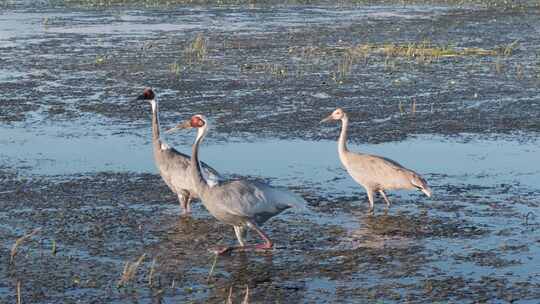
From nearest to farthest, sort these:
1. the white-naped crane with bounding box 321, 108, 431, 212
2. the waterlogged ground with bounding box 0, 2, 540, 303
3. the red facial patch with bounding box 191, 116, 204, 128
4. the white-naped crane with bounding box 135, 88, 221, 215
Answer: the waterlogged ground with bounding box 0, 2, 540, 303
the red facial patch with bounding box 191, 116, 204, 128
the white-naped crane with bounding box 135, 88, 221, 215
the white-naped crane with bounding box 321, 108, 431, 212

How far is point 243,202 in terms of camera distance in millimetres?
9070

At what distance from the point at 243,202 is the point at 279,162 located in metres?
3.90

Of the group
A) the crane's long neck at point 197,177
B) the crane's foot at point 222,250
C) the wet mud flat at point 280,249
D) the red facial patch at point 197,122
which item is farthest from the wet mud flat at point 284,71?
the crane's foot at point 222,250

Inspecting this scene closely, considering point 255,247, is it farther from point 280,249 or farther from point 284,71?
point 284,71

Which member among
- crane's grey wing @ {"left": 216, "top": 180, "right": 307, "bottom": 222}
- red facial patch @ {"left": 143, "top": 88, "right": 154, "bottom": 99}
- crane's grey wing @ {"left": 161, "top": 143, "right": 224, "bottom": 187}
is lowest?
crane's grey wing @ {"left": 161, "top": 143, "right": 224, "bottom": 187}

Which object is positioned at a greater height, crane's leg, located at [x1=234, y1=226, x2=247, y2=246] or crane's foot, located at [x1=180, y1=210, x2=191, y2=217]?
crane's leg, located at [x1=234, y1=226, x2=247, y2=246]

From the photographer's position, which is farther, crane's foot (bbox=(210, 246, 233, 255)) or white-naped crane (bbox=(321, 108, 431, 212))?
white-naped crane (bbox=(321, 108, 431, 212))

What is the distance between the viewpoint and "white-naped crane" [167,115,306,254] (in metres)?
9.09

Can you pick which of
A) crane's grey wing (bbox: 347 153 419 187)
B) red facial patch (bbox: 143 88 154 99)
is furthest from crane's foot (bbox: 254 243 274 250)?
red facial patch (bbox: 143 88 154 99)

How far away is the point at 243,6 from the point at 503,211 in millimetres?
28381

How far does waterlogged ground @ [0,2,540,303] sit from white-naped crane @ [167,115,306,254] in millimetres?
320

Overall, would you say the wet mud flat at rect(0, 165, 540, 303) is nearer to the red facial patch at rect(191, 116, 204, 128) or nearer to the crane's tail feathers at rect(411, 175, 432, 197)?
the crane's tail feathers at rect(411, 175, 432, 197)

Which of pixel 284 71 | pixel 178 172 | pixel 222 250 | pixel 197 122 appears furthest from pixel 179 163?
pixel 284 71

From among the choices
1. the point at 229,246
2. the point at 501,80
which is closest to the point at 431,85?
the point at 501,80
